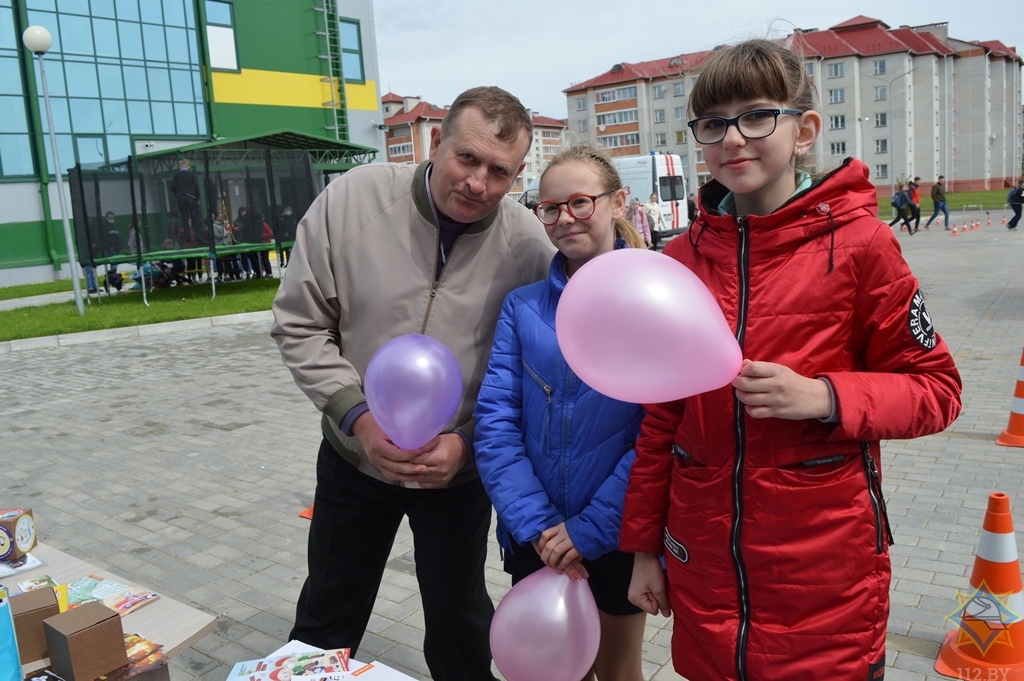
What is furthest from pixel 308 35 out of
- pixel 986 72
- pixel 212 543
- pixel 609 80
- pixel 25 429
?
pixel 986 72

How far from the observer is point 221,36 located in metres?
28.3

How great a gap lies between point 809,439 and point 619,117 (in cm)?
8568

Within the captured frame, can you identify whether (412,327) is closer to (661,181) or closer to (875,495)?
(875,495)

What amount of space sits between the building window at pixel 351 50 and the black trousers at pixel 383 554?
1252 inches

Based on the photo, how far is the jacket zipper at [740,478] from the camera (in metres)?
1.65

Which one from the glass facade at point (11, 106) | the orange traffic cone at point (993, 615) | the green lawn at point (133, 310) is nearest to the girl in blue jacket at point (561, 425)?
the orange traffic cone at point (993, 615)

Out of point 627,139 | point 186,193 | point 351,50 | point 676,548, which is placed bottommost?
point 676,548

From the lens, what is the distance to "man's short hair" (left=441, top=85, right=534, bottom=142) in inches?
86.6

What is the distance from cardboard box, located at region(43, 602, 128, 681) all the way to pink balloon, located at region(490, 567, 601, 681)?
3.24 feet

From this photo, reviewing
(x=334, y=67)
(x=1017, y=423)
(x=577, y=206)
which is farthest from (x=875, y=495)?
(x=334, y=67)

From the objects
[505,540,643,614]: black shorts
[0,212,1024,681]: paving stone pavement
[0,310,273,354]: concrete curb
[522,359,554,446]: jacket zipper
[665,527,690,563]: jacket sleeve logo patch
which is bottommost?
[0,212,1024,681]: paving stone pavement

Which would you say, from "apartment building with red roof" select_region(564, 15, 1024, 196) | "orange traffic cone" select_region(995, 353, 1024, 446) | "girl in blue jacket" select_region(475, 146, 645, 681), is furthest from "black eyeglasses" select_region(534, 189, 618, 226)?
"apartment building with red roof" select_region(564, 15, 1024, 196)

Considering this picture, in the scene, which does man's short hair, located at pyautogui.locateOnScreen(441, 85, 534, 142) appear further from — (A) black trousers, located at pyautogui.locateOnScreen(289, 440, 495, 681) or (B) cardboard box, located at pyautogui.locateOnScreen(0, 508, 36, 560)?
(B) cardboard box, located at pyautogui.locateOnScreen(0, 508, 36, 560)

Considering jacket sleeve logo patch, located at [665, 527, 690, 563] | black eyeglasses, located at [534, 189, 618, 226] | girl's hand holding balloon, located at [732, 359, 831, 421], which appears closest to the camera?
girl's hand holding balloon, located at [732, 359, 831, 421]
